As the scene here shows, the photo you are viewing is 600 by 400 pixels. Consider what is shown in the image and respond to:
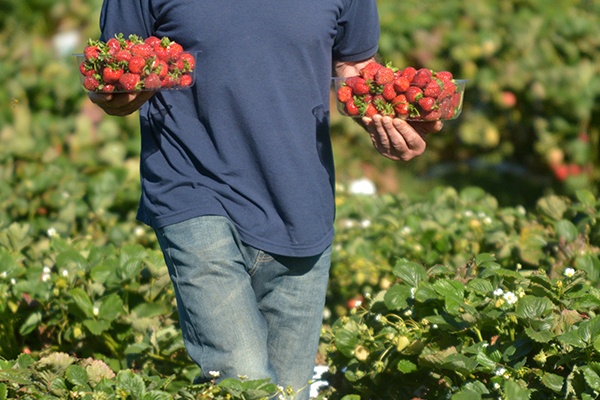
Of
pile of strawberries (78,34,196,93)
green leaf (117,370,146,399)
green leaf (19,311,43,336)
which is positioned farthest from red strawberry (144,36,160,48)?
green leaf (19,311,43,336)

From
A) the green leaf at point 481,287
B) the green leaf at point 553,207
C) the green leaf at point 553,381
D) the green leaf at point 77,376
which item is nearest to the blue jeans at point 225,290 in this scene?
the green leaf at point 77,376

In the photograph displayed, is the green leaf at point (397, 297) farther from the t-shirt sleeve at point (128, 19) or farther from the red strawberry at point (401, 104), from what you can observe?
the t-shirt sleeve at point (128, 19)

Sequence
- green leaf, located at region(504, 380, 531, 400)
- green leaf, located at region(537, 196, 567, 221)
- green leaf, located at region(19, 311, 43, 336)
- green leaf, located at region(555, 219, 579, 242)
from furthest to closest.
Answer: green leaf, located at region(537, 196, 567, 221) < green leaf, located at region(555, 219, 579, 242) < green leaf, located at region(19, 311, 43, 336) < green leaf, located at region(504, 380, 531, 400)

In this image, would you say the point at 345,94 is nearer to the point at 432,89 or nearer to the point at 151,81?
the point at 432,89

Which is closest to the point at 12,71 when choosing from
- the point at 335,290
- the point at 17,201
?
Answer: the point at 17,201

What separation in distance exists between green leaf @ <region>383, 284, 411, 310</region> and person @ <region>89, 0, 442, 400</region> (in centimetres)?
36

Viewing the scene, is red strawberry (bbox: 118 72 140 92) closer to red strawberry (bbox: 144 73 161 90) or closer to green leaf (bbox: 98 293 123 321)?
red strawberry (bbox: 144 73 161 90)

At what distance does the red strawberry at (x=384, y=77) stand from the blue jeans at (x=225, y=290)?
0.53 metres

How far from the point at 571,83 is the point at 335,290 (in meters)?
2.68

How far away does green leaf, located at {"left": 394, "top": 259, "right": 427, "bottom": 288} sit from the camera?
6.74 ft

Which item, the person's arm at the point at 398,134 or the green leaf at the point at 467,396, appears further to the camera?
the person's arm at the point at 398,134

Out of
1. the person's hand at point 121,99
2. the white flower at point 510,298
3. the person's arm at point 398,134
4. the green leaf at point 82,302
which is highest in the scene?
the person's hand at point 121,99

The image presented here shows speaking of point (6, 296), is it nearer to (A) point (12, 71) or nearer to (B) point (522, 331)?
(B) point (522, 331)

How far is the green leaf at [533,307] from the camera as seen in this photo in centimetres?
171
